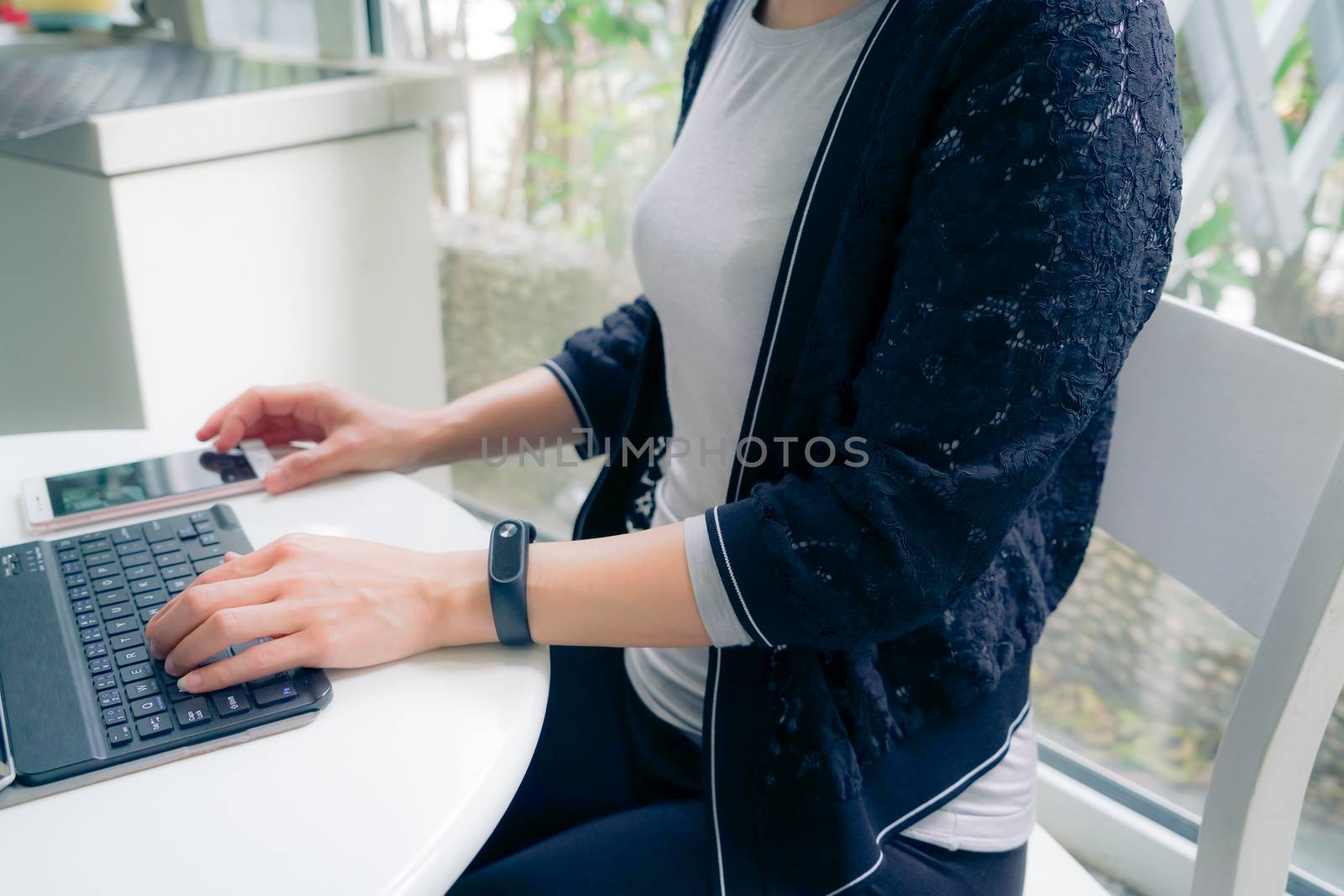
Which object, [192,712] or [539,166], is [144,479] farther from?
[539,166]

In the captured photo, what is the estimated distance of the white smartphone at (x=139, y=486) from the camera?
2.66ft

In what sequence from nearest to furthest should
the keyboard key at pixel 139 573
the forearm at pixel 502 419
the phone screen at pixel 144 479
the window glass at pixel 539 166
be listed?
the keyboard key at pixel 139 573 → the phone screen at pixel 144 479 → the forearm at pixel 502 419 → the window glass at pixel 539 166

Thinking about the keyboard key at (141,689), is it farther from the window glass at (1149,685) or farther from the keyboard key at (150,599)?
the window glass at (1149,685)

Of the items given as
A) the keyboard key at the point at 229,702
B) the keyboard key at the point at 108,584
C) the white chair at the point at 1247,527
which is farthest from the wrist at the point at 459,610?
the white chair at the point at 1247,527

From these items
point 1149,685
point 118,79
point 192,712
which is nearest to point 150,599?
point 192,712

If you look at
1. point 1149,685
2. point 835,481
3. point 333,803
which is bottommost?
point 1149,685

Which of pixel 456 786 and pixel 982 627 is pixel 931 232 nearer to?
pixel 982 627

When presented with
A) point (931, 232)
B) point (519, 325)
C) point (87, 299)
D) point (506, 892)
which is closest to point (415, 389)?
point (519, 325)

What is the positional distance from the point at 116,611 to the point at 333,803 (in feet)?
0.81

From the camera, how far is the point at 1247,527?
0.76 m

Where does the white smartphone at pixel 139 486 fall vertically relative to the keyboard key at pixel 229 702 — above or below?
above

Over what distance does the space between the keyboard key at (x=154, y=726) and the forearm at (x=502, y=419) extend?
401 mm

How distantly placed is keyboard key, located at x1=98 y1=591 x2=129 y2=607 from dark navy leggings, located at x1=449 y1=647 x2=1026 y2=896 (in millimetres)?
298

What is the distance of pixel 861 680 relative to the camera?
2.40 ft
